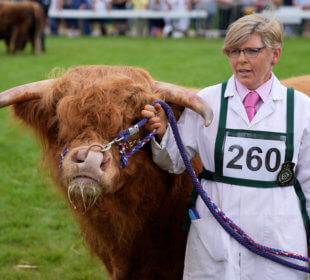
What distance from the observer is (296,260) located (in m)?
2.39

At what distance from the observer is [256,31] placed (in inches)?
92.1

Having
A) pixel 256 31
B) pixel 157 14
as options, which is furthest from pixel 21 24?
pixel 256 31

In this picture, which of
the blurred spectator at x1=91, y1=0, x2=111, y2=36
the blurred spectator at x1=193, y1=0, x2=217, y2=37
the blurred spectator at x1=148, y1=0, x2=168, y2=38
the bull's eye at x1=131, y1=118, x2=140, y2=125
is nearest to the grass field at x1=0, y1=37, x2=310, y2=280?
the bull's eye at x1=131, y1=118, x2=140, y2=125

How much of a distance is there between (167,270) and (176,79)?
6.65 m

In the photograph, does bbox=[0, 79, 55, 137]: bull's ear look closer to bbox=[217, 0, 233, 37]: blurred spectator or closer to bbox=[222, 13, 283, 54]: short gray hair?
bbox=[222, 13, 283, 54]: short gray hair

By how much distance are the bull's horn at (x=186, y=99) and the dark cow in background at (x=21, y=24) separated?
44.5 feet

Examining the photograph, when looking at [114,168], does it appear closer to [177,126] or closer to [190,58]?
[177,126]

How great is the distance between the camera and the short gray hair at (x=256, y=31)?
7.69ft

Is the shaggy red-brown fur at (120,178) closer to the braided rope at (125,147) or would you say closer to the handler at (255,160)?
the braided rope at (125,147)

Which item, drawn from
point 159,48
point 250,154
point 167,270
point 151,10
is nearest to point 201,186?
point 250,154

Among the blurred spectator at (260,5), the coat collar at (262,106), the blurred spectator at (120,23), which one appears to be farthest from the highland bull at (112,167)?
the blurred spectator at (120,23)

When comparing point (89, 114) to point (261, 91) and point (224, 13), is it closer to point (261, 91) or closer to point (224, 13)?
point (261, 91)

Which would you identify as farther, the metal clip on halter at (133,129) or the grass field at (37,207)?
the grass field at (37,207)

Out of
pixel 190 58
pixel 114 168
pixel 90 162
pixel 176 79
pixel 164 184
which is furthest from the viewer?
pixel 190 58
